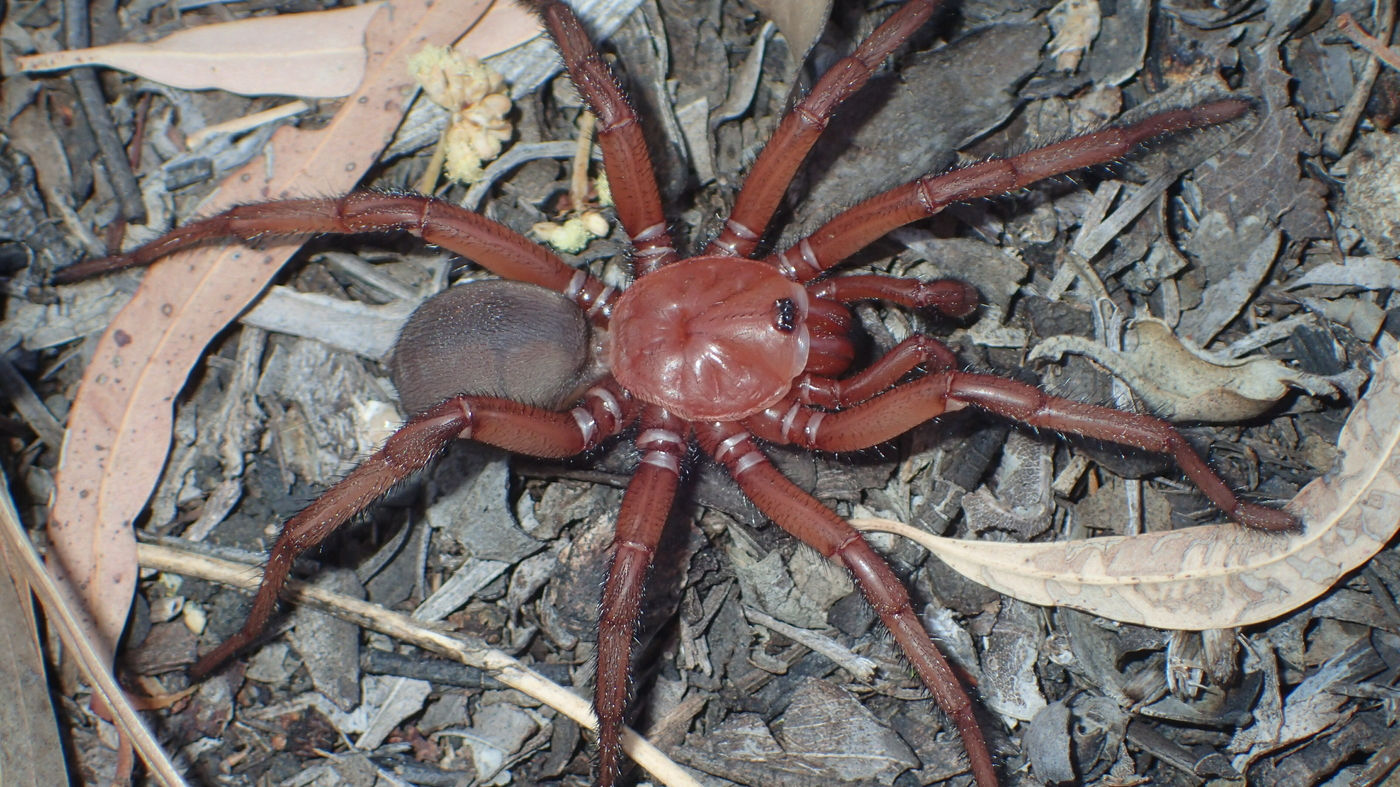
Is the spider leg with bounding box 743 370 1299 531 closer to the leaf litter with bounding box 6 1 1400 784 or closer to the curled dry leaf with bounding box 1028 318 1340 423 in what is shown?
the leaf litter with bounding box 6 1 1400 784

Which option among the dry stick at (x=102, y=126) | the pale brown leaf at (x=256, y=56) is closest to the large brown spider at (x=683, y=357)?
the dry stick at (x=102, y=126)

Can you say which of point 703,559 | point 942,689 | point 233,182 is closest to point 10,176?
point 233,182

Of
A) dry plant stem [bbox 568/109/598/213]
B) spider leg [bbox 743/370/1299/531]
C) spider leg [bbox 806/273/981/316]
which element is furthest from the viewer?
dry plant stem [bbox 568/109/598/213]

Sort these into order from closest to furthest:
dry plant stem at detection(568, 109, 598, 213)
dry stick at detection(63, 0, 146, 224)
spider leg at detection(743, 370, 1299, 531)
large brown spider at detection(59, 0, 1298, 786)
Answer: spider leg at detection(743, 370, 1299, 531)
large brown spider at detection(59, 0, 1298, 786)
dry plant stem at detection(568, 109, 598, 213)
dry stick at detection(63, 0, 146, 224)

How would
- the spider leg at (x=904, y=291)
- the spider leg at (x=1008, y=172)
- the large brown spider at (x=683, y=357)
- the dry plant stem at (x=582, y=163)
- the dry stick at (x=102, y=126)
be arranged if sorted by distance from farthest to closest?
the dry stick at (x=102, y=126) < the dry plant stem at (x=582, y=163) < the spider leg at (x=904, y=291) < the spider leg at (x=1008, y=172) < the large brown spider at (x=683, y=357)

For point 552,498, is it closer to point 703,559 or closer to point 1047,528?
point 703,559

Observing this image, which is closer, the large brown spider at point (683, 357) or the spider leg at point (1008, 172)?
the large brown spider at point (683, 357)

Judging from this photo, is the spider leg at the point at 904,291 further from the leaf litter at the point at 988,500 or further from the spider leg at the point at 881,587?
the spider leg at the point at 881,587

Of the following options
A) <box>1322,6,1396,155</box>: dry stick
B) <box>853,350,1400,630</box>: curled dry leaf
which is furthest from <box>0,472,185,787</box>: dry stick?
<box>1322,6,1396,155</box>: dry stick
